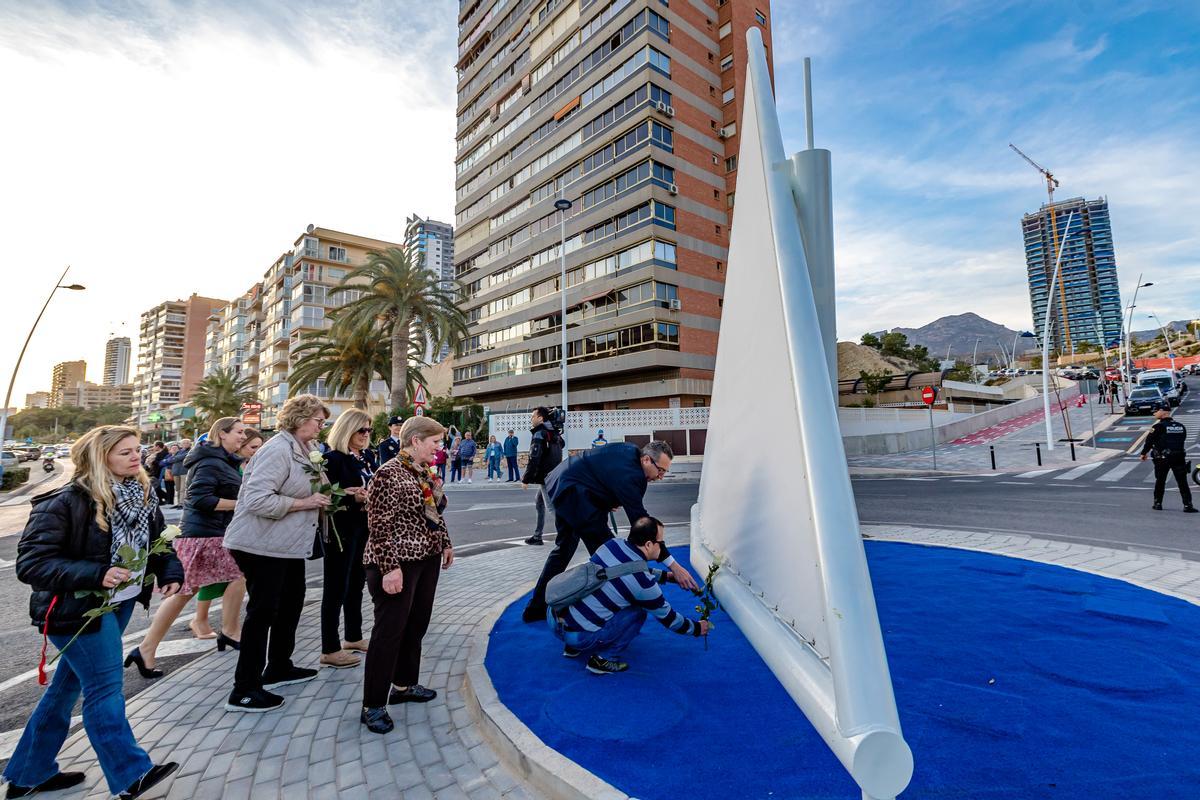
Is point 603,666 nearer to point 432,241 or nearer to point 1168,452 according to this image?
point 1168,452

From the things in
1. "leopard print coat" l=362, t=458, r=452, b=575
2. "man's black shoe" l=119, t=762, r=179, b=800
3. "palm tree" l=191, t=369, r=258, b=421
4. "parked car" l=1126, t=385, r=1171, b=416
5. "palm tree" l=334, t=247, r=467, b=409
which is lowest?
Answer: "man's black shoe" l=119, t=762, r=179, b=800

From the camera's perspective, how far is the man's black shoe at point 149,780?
93.3 inches

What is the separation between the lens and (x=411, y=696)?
3.26m

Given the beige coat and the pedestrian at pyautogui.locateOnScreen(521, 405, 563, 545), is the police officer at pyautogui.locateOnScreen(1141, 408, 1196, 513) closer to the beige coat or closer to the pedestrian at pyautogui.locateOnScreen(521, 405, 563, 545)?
the pedestrian at pyautogui.locateOnScreen(521, 405, 563, 545)

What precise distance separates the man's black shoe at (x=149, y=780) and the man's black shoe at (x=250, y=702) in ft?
1.77

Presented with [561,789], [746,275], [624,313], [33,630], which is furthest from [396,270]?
[561,789]

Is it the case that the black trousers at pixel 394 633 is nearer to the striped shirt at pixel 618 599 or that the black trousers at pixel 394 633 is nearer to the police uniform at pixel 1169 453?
the striped shirt at pixel 618 599

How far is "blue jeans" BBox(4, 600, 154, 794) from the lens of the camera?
7.72 feet

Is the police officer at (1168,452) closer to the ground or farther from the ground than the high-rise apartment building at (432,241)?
closer to the ground

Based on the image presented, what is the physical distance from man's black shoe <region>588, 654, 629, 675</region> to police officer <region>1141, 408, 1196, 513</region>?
34.4 feet

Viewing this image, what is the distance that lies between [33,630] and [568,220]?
3564 cm

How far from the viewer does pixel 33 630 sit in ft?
16.5

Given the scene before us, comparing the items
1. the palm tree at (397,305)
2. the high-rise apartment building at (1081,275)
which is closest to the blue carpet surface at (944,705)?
the palm tree at (397,305)

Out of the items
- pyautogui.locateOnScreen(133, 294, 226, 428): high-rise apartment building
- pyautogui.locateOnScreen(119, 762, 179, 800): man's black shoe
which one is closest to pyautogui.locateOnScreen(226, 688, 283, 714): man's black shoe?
pyautogui.locateOnScreen(119, 762, 179, 800): man's black shoe
